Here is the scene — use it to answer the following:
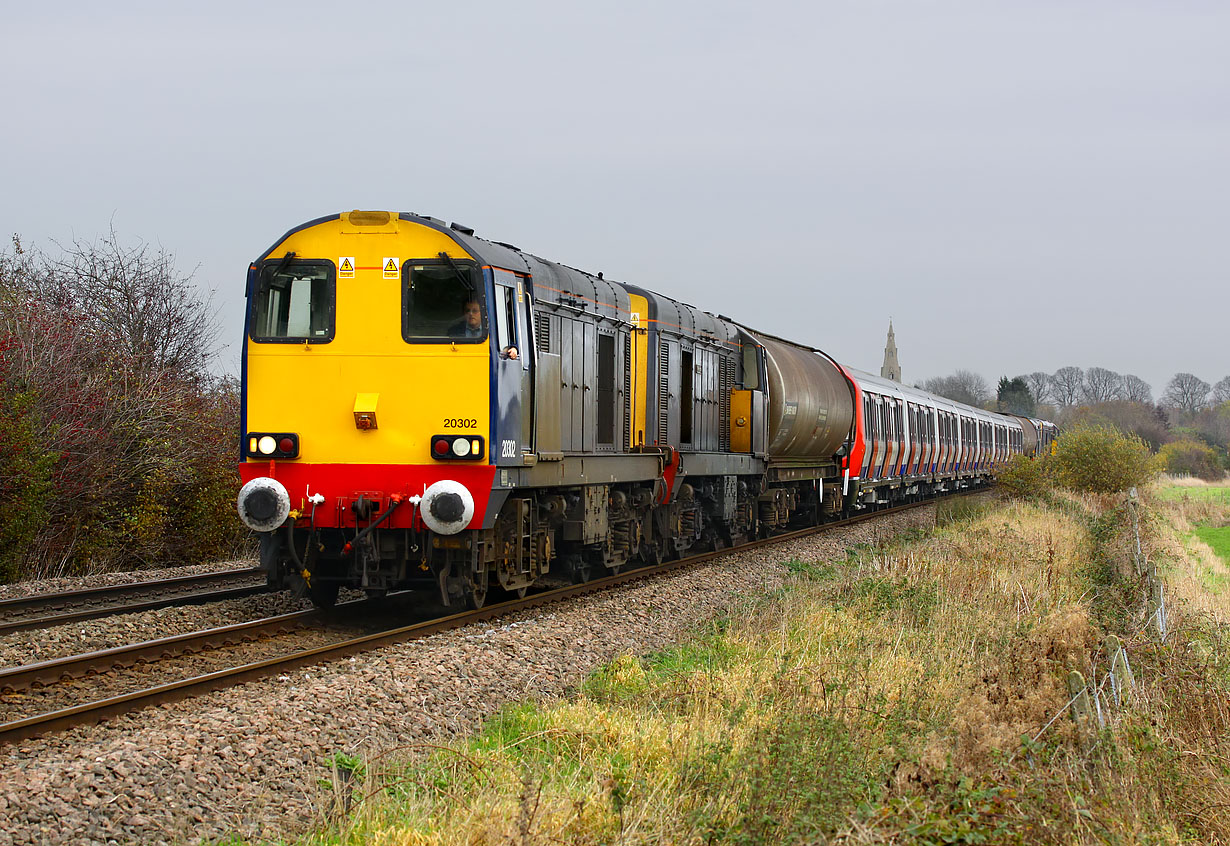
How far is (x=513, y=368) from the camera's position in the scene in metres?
10.2

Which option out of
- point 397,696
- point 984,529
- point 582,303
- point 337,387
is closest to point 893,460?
point 984,529

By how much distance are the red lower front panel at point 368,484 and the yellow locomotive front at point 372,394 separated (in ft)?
0.04

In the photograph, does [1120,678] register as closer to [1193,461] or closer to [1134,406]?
[1193,461]

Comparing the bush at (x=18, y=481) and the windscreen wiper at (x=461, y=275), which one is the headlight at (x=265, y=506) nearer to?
the windscreen wiper at (x=461, y=275)

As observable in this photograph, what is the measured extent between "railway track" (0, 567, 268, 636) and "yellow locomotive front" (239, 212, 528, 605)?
5.35 feet

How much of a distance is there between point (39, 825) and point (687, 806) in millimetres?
2900

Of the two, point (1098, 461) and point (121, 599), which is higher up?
point (1098, 461)

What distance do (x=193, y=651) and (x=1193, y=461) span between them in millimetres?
79584

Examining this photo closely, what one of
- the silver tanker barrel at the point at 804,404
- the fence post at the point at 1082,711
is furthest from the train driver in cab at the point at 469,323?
the silver tanker barrel at the point at 804,404

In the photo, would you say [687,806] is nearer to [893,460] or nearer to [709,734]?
[709,734]

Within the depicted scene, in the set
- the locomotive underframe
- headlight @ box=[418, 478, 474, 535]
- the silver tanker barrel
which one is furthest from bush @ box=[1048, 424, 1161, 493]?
headlight @ box=[418, 478, 474, 535]

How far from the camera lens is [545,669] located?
867 centimetres

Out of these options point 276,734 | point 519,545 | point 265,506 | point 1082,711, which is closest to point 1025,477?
point 519,545

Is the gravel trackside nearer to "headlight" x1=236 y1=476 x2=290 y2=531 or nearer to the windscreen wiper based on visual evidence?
"headlight" x1=236 y1=476 x2=290 y2=531
